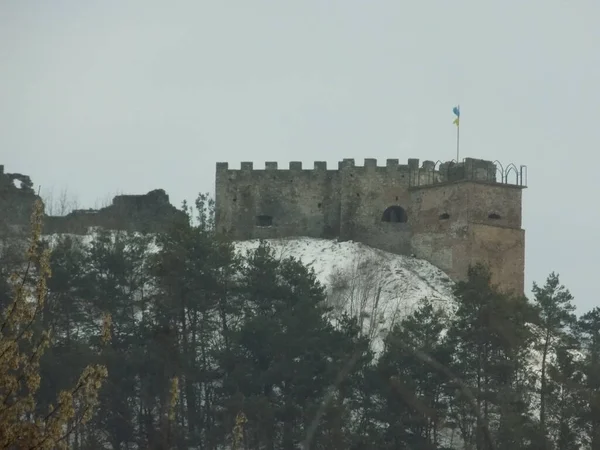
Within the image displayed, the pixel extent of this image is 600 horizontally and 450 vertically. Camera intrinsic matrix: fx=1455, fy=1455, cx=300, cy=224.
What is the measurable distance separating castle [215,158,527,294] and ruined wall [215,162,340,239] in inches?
1.4

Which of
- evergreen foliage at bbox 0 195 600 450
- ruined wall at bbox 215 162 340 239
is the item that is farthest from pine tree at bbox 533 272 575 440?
ruined wall at bbox 215 162 340 239

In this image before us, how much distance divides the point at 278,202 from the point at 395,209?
13.9 feet

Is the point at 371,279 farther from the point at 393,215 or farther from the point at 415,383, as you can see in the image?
the point at 415,383

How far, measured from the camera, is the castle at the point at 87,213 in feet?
167

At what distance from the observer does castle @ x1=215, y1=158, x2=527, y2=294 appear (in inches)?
1905

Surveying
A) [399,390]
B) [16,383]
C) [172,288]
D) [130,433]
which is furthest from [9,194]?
[16,383]

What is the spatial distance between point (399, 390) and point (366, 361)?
159 centimetres

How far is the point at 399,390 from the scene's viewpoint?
38719 mm

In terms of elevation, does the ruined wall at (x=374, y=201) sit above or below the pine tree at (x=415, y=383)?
above

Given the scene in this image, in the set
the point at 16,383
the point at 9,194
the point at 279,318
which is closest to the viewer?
the point at 16,383

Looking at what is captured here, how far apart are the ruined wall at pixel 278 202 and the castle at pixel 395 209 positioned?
0.12ft

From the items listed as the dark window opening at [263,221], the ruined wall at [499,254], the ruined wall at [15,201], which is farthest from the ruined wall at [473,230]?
the ruined wall at [15,201]

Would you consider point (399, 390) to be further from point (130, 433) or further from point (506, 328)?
point (130, 433)

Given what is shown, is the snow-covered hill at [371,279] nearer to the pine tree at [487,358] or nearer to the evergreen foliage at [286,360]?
the evergreen foliage at [286,360]
